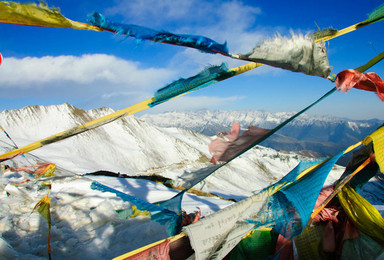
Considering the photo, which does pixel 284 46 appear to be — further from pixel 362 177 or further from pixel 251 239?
pixel 362 177

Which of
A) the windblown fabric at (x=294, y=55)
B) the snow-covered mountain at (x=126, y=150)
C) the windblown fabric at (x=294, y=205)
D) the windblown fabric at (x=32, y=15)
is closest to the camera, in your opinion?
the windblown fabric at (x=32, y=15)

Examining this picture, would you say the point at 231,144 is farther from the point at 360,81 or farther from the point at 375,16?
the point at 375,16

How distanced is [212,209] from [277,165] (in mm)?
36724

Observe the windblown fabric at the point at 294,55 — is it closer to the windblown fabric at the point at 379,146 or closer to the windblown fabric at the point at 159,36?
the windblown fabric at the point at 159,36

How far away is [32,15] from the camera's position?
135cm

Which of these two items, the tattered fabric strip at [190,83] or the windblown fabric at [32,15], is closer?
the windblown fabric at [32,15]

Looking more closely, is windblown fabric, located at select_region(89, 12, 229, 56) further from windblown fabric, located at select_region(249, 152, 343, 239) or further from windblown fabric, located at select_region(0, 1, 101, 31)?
windblown fabric, located at select_region(249, 152, 343, 239)

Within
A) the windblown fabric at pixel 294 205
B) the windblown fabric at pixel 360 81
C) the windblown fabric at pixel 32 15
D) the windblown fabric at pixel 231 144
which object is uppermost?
the windblown fabric at pixel 32 15

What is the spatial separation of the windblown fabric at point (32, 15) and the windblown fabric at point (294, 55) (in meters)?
1.29

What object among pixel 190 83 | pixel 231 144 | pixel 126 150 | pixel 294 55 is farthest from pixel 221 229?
pixel 126 150

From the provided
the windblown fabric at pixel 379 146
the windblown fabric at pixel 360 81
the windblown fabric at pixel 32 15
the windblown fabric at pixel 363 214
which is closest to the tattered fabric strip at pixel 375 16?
the windblown fabric at pixel 360 81

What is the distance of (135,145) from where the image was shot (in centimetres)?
3319

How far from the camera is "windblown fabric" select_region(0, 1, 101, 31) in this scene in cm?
128

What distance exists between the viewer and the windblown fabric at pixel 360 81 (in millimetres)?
2121
